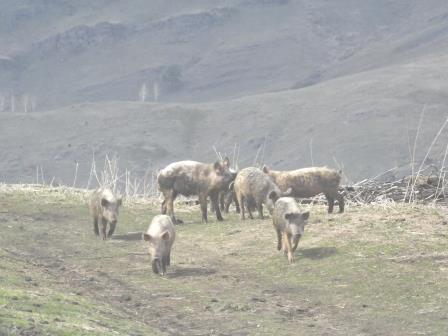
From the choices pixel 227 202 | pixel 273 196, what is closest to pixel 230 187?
pixel 227 202

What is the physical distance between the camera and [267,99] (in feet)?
370

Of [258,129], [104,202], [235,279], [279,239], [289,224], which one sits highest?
[258,129]

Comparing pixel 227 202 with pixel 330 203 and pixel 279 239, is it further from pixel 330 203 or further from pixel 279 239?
pixel 279 239

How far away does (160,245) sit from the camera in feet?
48.8

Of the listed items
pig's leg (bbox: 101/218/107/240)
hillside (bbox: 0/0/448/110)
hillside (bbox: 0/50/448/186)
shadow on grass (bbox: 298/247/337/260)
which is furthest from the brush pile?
hillside (bbox: 0/0/448/110)

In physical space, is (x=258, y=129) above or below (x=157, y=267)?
above

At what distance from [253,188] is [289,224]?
12.5 feet

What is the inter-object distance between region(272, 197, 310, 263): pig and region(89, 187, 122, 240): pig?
3008mm

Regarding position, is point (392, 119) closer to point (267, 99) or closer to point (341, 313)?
point (267, 99)

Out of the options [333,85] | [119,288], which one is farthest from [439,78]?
[119,288]

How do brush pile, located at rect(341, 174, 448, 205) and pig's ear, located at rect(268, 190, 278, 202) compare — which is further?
brush pile, located at rect(341, 174, 448, 205)

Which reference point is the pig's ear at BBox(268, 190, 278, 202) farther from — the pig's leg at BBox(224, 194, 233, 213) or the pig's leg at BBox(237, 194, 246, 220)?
the pig's leg at BBox(224, 194, 233, 213)

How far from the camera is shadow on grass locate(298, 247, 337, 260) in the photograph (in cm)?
1513

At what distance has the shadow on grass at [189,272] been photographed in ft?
47.7
